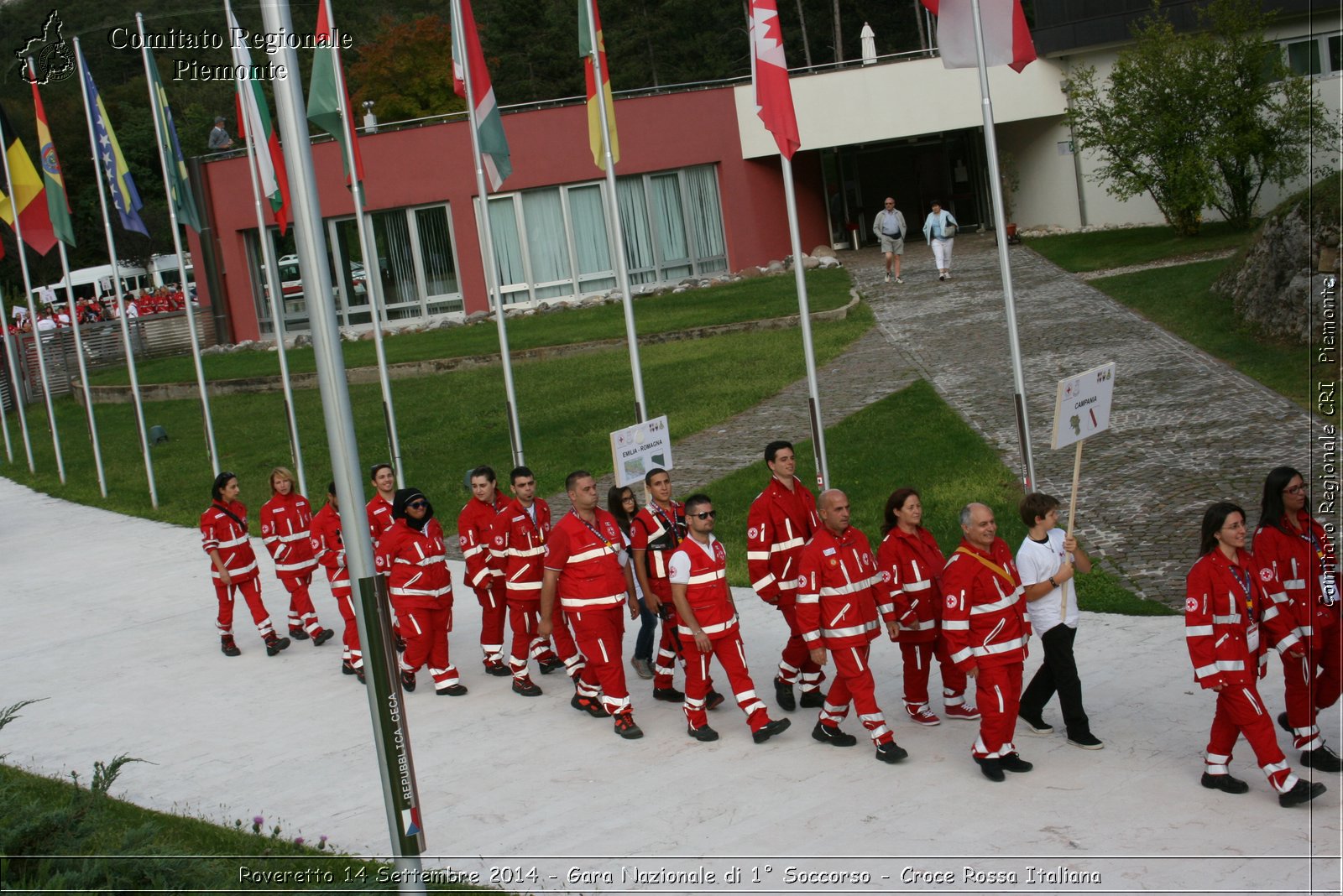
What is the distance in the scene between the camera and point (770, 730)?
9.43m

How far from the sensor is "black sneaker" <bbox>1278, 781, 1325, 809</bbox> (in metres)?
7.50

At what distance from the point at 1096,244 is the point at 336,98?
66.9 feet

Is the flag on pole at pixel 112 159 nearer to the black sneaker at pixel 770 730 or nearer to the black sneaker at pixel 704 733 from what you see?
the black sneaker at pixel 704 733

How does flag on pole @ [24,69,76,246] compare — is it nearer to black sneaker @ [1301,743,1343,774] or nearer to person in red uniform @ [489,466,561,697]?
person in red uniform @ [489,466,561,697]

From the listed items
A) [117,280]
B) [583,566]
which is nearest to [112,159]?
[117,280]

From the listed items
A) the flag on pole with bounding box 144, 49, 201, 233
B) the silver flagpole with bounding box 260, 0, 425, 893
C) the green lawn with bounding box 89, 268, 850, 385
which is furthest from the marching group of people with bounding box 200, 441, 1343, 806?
the green lawn with bounding box 89, 268, 850, 385

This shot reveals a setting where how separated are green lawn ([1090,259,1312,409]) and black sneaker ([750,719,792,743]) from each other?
753 centimetres

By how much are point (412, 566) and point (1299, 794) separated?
22.0ft

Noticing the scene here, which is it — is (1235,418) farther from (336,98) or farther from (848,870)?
(336,98)

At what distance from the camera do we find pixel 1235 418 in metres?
15.6

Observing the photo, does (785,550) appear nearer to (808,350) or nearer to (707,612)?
(707,612)

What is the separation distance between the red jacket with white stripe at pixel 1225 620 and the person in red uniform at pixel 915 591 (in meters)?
1.70

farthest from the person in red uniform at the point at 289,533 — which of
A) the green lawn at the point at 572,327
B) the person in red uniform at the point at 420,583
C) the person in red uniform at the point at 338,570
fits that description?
the green lawn at the point at 572,327

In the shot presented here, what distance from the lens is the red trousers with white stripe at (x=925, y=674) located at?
9320 mm
